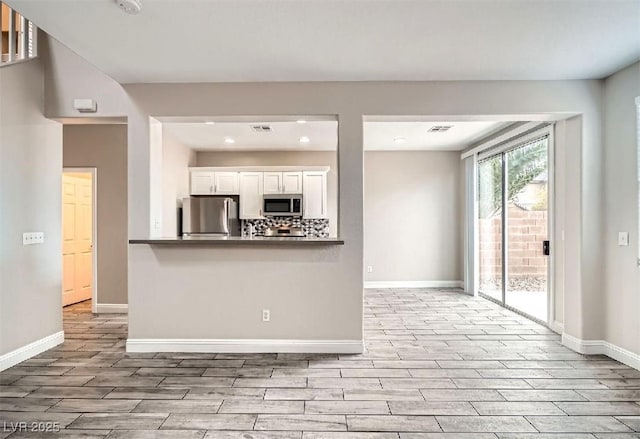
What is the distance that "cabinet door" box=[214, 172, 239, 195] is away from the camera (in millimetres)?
6598

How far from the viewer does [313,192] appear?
6590 mm

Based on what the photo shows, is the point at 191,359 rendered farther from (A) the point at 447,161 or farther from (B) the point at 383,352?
(A) the point at 447,161

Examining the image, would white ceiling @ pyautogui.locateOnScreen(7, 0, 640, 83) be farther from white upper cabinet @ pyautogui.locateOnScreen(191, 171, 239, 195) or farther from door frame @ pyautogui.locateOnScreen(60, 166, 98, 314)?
white upper cabinet @ pyautogui.locateOnScreen(191, 171, 239, 195)

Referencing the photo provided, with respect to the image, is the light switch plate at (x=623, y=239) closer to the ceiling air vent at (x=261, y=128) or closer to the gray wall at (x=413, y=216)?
the gray wall at (x=413, y=216)

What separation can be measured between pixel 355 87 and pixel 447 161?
4080 millimetres

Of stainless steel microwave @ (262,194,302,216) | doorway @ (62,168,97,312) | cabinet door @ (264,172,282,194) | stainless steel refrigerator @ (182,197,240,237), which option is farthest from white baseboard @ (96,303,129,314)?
cabinet door @ (264,172,282,194)

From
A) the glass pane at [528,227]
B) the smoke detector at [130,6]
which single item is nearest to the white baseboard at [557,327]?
the glass pane at [528,227]

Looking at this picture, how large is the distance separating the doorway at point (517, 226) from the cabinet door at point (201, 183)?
452 cm

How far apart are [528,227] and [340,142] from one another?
2935 mm

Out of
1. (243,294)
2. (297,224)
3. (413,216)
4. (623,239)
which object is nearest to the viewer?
(623,239)

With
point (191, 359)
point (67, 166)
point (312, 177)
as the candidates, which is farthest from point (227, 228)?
point (191, 359)

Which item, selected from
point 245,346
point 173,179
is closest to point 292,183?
point 173,179

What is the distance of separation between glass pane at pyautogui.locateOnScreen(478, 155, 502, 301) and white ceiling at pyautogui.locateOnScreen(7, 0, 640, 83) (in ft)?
8.26

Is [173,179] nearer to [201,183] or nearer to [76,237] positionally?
[201,183]
